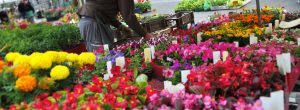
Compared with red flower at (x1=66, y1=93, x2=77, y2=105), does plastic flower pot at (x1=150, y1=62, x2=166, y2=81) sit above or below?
below

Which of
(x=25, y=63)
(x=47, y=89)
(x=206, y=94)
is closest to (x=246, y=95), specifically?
(x=206, y=94)

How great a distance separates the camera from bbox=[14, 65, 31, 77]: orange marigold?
171cm

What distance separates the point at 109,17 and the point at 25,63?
1.52 metres

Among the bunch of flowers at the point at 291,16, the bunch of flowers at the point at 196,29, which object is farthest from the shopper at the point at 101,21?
Result: the bunch of flowers at the point at 291,16

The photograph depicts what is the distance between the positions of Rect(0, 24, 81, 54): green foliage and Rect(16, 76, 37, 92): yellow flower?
7.22 ft

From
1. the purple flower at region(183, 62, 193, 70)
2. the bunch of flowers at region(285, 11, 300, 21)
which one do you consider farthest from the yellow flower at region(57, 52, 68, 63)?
the bunch of flowers at region(285, 11, 300, 21)

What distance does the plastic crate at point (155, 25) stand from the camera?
4.79 meters

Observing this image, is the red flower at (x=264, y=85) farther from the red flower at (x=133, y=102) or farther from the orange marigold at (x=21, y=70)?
the orange marigold at (x=21, y=70)

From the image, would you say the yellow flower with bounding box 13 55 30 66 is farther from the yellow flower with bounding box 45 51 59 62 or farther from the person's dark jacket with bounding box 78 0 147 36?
the person's dark jacket with bounding box 78 0 147 36

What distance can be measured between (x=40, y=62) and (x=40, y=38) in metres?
2.69

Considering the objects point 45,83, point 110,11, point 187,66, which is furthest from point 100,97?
point 110,11

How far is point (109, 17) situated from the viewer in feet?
10.7

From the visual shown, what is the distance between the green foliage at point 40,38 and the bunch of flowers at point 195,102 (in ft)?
8.38

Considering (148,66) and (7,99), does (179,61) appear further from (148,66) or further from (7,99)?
(7,99)
